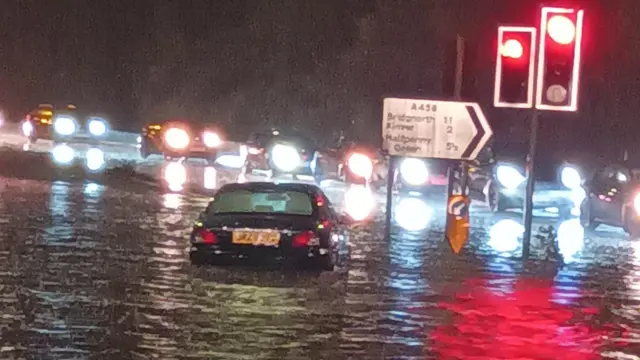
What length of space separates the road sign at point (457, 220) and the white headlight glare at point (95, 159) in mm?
19219

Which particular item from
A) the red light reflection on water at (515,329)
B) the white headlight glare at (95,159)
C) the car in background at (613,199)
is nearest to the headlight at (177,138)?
the white headlight glare at (95,159)

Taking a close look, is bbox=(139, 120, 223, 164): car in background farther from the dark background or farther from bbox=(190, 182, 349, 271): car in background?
bbox=(190, 182, 349, 271): car in background

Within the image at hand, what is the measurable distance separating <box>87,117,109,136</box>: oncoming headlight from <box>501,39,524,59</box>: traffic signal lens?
34.0 metres

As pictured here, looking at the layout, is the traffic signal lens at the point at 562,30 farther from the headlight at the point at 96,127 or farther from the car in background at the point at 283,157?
the headlight at the point at 96,127

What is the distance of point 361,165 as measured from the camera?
3534 centimetres

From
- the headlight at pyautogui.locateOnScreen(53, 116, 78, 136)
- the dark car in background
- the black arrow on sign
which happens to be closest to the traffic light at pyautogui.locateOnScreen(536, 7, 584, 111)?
the black arrow on sign

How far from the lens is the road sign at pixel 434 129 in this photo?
2077 cm

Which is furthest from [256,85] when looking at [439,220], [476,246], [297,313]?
[297,313]

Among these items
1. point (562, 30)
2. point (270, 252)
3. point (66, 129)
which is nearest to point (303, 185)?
point (270, 252)

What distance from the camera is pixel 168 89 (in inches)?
2522

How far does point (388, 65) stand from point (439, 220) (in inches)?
863

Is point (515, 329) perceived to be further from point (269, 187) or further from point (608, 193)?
point (608, 193)

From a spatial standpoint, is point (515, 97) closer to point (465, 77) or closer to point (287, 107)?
point (465, 77)

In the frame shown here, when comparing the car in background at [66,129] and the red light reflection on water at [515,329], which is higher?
the car in background at [66,129]
